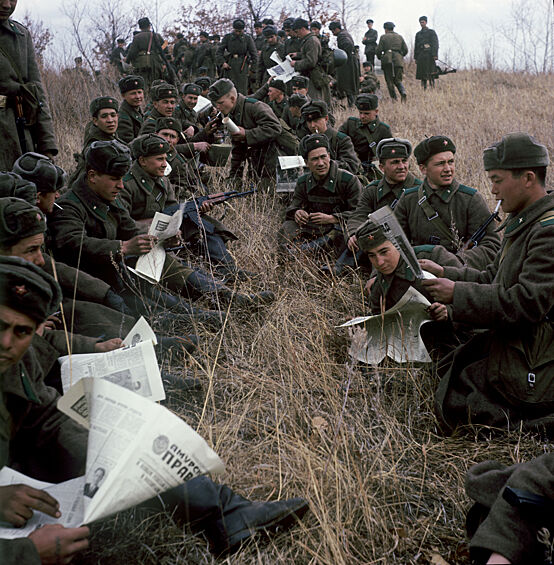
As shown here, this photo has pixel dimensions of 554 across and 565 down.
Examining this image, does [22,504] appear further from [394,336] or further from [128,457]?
[394,336]

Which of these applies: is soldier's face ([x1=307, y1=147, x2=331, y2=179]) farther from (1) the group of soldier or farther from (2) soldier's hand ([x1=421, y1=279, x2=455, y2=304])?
(2) soldier's hand ([x1=421, y1=279, x2=455, y2=304])

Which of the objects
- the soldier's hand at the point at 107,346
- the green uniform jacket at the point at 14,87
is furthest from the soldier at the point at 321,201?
the soldier's hand at the point at 107,346

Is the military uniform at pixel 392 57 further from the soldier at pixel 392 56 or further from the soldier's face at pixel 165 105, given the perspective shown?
the soldier's face at pixel 165 105

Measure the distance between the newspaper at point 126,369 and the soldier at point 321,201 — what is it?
10.4ft

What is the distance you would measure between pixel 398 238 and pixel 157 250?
2.14m

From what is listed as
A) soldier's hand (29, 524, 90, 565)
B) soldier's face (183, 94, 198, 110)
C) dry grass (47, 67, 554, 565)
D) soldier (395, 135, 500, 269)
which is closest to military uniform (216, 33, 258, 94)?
soldier's face (183, 94, 198, 110)

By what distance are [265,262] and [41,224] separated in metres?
2.57

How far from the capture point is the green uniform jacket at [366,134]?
7.90 m

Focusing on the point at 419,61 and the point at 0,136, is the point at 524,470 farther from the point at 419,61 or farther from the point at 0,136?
the point at 419,61

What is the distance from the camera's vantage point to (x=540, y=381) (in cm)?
287

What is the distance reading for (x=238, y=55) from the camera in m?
13.2

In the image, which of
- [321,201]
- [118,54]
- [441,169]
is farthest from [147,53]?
[441,169]

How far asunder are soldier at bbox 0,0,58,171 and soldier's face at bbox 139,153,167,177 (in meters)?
0.93

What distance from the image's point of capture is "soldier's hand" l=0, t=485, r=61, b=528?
188cm
